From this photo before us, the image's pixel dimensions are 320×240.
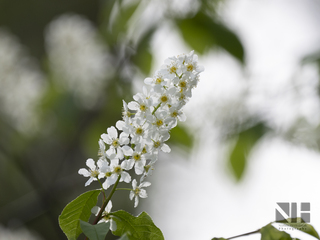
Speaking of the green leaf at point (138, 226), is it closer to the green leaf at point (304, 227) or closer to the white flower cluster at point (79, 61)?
the green leaf at point (304, 227)

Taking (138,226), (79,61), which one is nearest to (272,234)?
(138,226)

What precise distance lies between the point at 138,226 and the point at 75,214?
7 cm

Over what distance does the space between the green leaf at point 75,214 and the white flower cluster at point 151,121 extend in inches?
1.3

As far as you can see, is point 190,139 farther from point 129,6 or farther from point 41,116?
point 41,116

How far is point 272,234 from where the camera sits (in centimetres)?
38

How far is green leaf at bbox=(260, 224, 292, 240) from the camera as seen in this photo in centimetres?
37

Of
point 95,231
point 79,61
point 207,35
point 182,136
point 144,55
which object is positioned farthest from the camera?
point 79,61

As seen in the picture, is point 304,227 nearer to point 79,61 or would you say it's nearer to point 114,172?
point 114,172

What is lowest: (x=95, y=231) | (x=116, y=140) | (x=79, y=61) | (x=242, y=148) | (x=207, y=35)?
(x=95, y=231)

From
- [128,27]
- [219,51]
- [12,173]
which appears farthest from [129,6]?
[12,173]

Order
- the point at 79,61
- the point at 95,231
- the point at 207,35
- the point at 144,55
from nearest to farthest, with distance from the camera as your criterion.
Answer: the point at 95,231
the point at 207,35
the point at 144,55
the point at 79,61

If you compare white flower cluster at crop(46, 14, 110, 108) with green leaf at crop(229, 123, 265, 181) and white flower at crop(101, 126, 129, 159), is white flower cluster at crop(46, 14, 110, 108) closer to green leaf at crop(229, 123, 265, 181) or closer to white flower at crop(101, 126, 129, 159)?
green leaf at crop(229, 123, 265, 181)

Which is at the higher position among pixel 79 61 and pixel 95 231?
pixel 79 61

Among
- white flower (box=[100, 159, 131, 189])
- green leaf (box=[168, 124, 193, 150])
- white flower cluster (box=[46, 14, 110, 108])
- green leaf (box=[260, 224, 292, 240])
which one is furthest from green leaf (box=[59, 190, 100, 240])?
white flower cluster (box=[46, 14, 110, 108])
